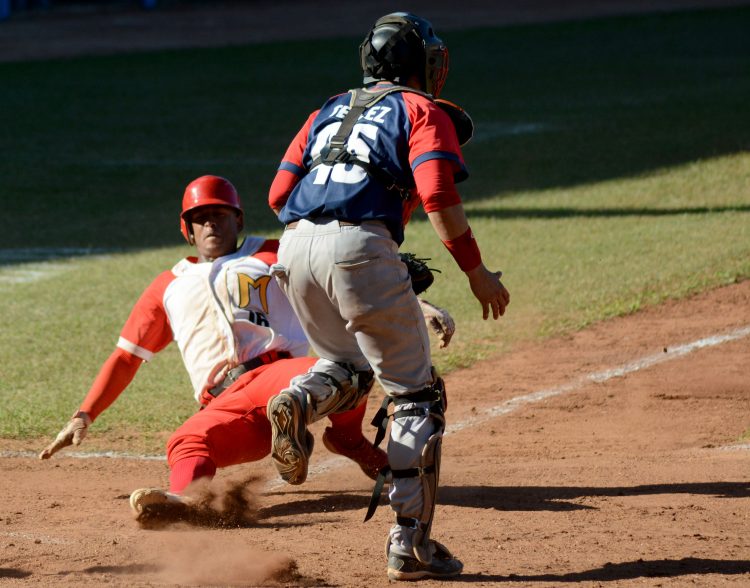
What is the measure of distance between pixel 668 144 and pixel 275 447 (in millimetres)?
11901

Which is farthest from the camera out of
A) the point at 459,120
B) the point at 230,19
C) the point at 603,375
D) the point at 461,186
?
the point at 230,19

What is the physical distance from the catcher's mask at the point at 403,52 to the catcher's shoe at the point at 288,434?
122 cm

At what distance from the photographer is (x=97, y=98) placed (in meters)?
21.5

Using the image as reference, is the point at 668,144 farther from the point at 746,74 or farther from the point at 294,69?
the point at 294,69

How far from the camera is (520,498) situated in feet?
18.0

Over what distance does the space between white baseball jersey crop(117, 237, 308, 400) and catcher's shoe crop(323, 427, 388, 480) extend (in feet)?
1.34

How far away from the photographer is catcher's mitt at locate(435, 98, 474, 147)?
4.57 metres

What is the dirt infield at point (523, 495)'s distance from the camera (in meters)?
4.46

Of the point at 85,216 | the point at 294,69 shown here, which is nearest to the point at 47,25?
the point at 294,69

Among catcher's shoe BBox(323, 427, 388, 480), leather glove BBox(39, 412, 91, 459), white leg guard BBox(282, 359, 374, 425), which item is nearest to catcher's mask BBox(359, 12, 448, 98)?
white leg guard BBox(282, 359, 374, 425)

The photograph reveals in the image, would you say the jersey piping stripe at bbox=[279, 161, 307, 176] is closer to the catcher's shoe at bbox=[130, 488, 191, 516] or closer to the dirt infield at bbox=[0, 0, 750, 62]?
the catcher's shoe at bbox=[130, 488, 191, 516]

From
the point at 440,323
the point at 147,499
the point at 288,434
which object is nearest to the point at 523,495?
the point at 440,323

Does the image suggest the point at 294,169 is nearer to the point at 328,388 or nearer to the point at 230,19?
the point at 328,388

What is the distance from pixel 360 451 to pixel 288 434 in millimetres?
1295
